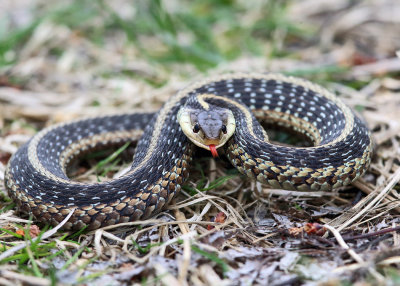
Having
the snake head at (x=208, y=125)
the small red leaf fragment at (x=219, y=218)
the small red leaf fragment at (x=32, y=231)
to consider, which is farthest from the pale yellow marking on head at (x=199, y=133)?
the small red leaf fragment at (x=32, y=231)

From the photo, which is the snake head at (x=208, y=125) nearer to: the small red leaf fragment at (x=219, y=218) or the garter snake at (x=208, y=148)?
the garter snake at (x=208, y=148)

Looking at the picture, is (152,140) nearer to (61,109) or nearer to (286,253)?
(286,253)

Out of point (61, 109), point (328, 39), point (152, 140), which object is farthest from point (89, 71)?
point (328, 39)

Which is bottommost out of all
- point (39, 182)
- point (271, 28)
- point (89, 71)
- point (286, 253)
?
point (286, 253)

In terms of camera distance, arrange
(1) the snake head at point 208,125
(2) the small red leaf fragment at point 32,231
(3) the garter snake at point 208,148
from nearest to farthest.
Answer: (2) the small red leaf fragment at point 32,231 < (3) the garter snake at point 208,148 < (1) the snake head at point 208,125

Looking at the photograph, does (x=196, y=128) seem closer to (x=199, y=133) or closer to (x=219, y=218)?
(x=199, y=133)

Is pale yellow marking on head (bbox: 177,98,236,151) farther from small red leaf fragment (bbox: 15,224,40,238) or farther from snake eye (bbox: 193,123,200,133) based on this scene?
small red leaf fragment (bbox: 15,224,40,238)
